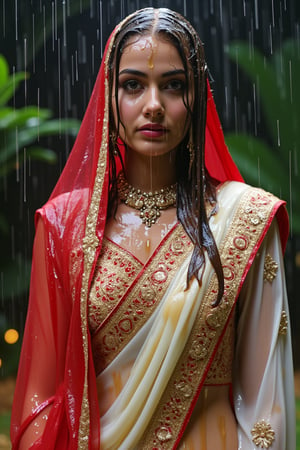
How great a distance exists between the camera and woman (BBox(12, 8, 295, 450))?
77.4 inches

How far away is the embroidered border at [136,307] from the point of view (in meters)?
2.00

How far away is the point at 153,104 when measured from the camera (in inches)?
78.9

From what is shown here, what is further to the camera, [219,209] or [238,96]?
[238,96]

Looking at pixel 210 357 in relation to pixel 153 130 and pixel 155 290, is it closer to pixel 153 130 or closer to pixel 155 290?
pixel 155 290

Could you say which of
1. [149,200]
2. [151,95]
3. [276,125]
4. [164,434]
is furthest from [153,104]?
[276,125]

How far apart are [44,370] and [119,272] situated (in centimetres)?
33

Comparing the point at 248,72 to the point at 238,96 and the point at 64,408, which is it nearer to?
the point at 238,96

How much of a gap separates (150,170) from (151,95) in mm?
235

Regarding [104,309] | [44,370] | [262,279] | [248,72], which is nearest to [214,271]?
[262,279]

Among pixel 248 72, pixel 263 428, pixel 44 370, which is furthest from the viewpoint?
pixel 248 72

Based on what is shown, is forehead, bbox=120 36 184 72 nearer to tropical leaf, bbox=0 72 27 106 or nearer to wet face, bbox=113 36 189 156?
wet face, bbox=113 36 189 156

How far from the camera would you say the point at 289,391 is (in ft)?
6.61

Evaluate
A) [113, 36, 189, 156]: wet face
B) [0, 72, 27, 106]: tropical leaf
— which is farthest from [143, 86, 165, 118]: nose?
[0, 72, 27, 106]: tropical leaf

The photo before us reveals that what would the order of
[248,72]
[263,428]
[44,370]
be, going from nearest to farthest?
1. [263,428]
2. [44,370]
3. [248,72]
